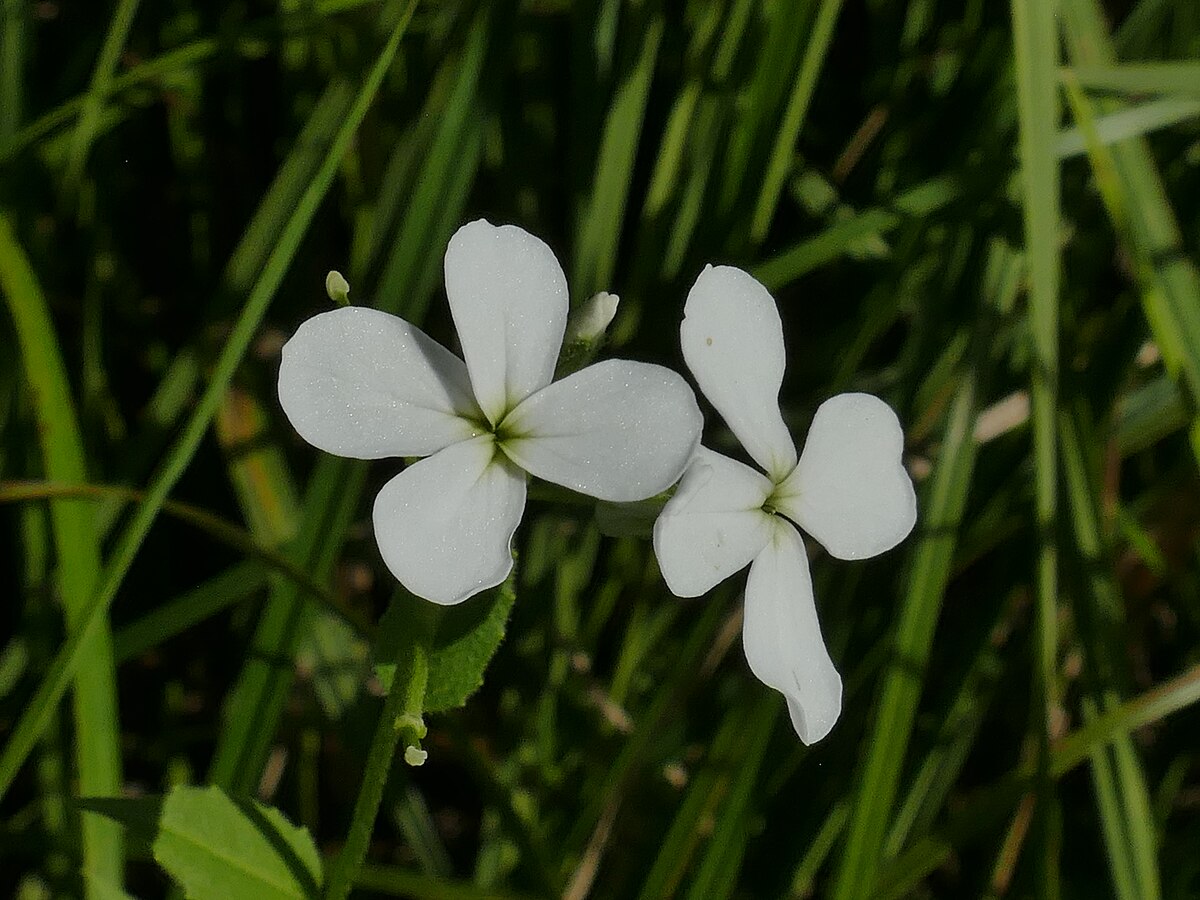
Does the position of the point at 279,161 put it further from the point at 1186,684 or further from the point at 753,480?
the point at 1186,684

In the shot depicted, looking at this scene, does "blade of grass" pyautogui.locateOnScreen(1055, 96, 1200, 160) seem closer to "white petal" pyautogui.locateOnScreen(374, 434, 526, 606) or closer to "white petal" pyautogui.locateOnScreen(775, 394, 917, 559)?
"white petal" pyautogui.locateOnScreen(775, 394, 917, 559)

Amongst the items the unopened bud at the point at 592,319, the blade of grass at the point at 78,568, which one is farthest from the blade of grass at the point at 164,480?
the unopened bud at the point at 592,319

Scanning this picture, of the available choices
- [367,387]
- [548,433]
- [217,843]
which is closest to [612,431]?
[548,433]

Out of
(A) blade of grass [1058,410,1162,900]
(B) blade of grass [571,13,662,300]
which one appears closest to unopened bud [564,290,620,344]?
(B) blade of grass [571,13,662,300]

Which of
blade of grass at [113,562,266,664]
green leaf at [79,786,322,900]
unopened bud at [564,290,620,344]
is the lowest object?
green leaf at [79,786,322,900]

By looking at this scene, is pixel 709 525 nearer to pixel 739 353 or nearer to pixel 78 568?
pixel 739 353

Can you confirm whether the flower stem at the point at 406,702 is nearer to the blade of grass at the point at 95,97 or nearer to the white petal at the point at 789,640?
the white petal at the point at 789,640

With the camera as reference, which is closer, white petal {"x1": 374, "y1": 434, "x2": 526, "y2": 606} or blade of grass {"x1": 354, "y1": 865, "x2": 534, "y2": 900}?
white petal {"x1": 374, "y1": 434, "x2": 526, "y2": 606}

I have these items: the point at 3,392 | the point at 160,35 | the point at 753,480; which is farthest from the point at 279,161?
the point at 753,480
